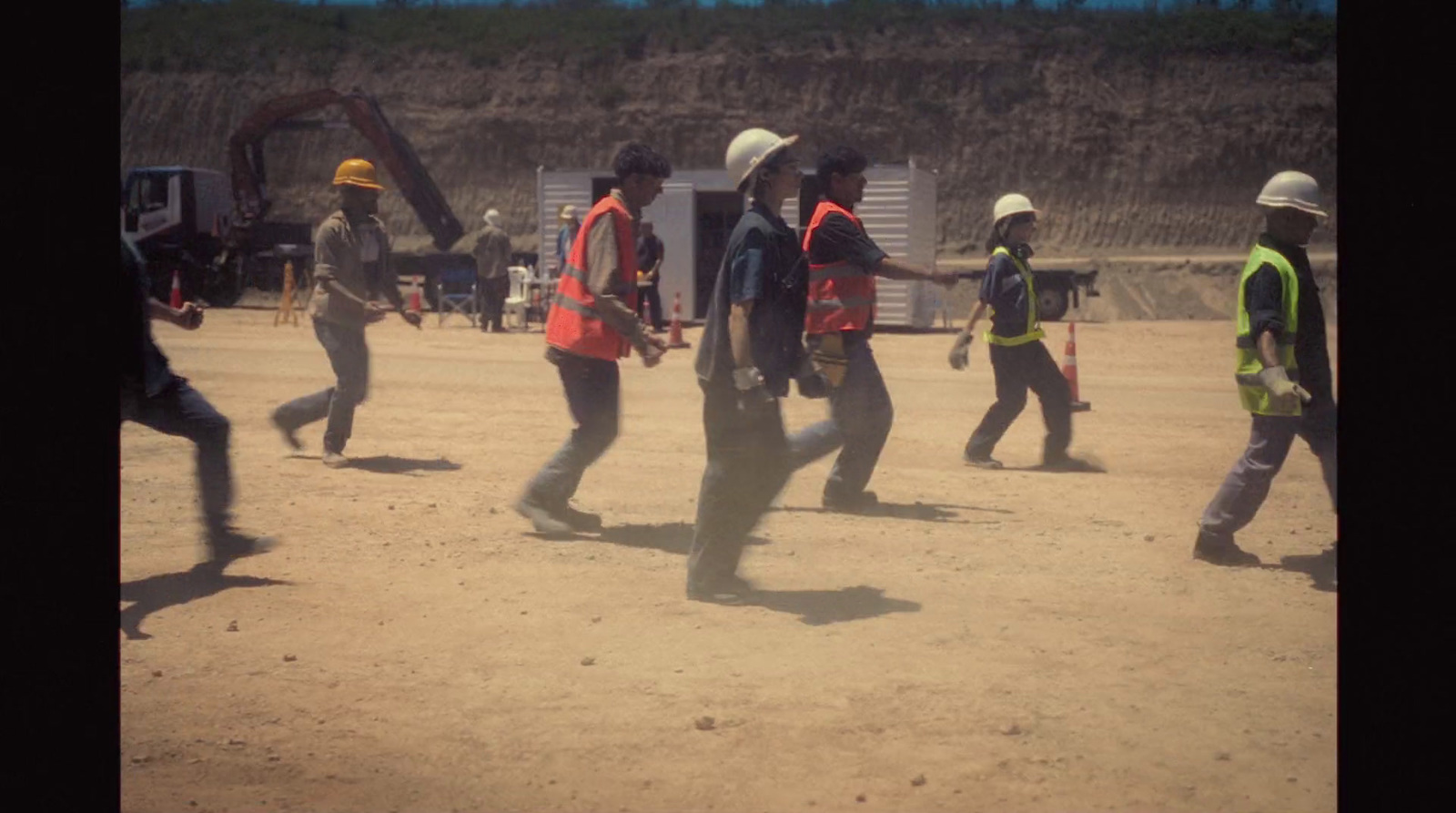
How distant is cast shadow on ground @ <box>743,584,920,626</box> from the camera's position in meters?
6.40

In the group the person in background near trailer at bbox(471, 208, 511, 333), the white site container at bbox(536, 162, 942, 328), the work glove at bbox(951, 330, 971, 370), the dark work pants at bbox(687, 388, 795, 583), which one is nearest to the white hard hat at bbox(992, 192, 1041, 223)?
the work glove at bbox(951, 330, 971, 370)

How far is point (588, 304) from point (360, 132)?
26988 mm

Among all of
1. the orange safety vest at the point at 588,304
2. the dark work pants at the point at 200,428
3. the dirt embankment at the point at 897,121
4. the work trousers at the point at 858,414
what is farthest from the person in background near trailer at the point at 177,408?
the dirt embankment at the point at 897,121

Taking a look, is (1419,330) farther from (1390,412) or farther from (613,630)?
(613,630)

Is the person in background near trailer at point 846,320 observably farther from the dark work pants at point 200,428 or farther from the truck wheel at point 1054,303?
the truck wheel at point 1054,303

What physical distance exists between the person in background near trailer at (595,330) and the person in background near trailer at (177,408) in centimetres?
147

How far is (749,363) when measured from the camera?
6352 millimetres

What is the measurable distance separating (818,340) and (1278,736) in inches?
164

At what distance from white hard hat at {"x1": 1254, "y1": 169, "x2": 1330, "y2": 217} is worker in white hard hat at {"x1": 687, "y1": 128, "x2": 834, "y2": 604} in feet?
6.50

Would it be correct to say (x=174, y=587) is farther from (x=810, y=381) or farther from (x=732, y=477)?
(x=810, y=381)

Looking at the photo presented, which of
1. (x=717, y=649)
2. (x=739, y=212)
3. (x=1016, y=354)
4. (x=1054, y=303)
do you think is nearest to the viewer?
(x=717, y=649)

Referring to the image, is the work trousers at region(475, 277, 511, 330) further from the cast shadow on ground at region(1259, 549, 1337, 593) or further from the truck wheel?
the cast shadow on ground at region(1259, 549, 1337, 593)

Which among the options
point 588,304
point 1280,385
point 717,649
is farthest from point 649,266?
point 717,649

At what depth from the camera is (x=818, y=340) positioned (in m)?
8.69
